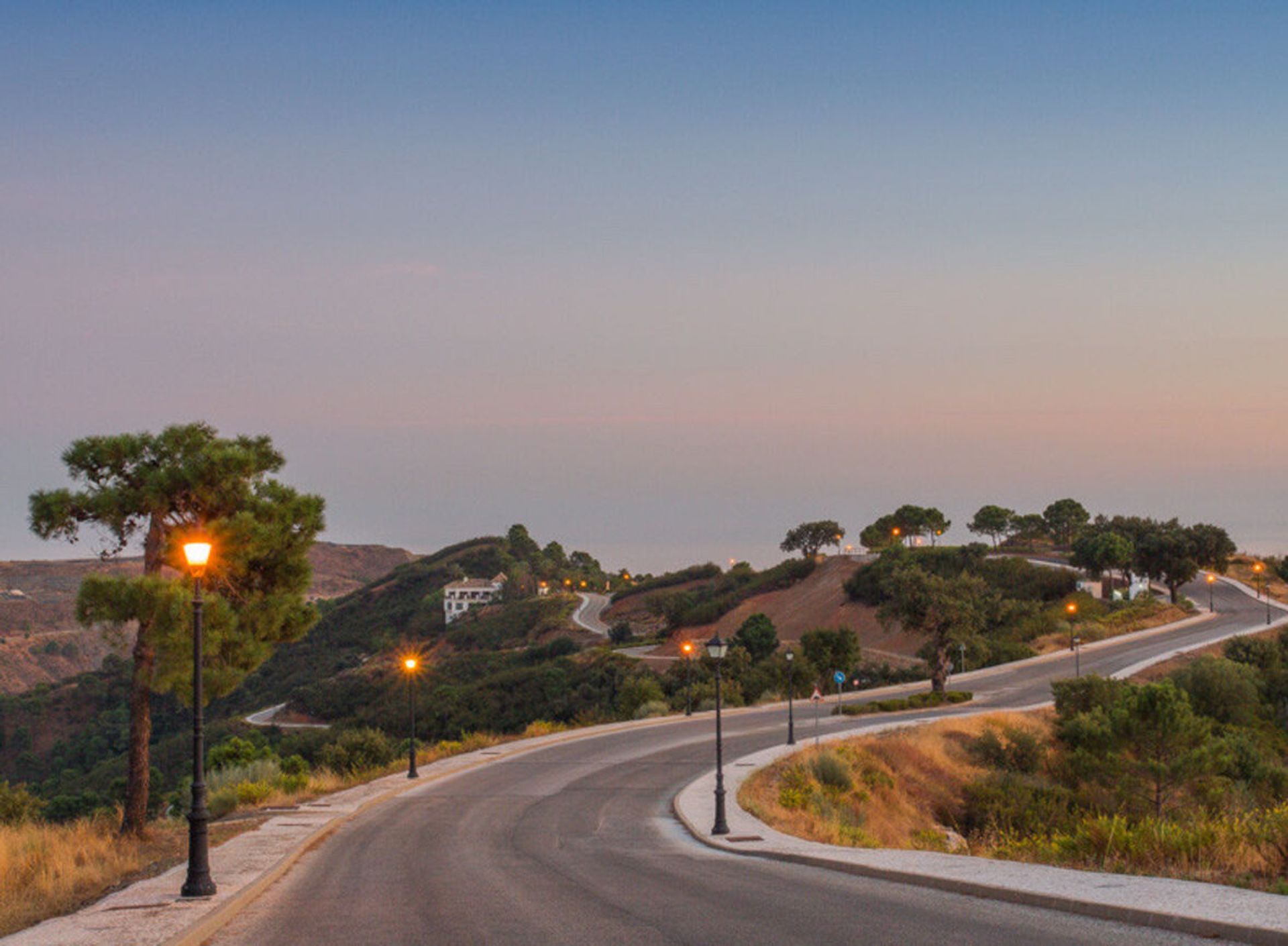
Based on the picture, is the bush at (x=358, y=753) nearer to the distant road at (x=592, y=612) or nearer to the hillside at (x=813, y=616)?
the hillside at (x=813, y=616)

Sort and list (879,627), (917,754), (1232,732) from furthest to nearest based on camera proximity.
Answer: (879,627), (1232,732), (917,754)

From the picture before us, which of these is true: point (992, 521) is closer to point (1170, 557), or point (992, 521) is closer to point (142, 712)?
point (1170, 557)

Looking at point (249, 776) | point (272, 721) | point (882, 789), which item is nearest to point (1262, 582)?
point (882, 789)

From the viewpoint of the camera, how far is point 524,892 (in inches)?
607

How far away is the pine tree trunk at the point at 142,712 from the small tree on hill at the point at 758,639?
65.4 meters

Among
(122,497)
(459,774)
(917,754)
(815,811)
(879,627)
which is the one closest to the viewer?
(122,497)

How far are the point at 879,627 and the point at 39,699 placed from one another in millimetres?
80249

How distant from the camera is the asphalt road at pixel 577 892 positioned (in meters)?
11.6

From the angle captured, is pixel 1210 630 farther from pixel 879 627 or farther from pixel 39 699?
pixel 39 699

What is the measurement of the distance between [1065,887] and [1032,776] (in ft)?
107

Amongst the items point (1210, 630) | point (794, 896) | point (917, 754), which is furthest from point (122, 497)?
point (1210, 630)

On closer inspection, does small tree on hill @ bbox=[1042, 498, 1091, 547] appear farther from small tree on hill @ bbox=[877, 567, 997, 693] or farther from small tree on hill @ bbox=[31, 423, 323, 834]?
small tree on hill @ bbox=[31, 423, 323, 834]

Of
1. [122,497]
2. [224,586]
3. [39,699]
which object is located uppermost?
[122,497]

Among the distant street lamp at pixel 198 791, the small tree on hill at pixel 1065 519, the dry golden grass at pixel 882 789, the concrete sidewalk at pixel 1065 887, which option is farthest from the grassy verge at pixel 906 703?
the small tree on hill at pixel 1065 519
